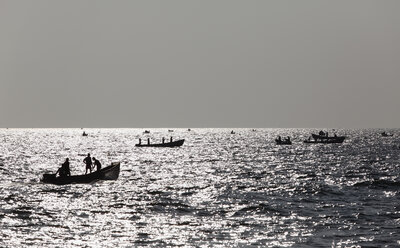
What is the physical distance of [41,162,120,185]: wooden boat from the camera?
1938 inches

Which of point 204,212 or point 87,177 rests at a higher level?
point 87,177

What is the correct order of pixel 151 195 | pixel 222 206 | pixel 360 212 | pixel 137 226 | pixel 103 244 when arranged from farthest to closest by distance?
pixel 151 195
pixel 222 206
pixel 360 212
pixel 137 226
pixel 103 244

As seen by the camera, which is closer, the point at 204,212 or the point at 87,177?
the point at 204,212

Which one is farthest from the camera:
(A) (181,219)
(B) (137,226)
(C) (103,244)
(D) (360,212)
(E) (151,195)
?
(E) (151,195)

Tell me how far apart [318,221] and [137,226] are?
30.7 feet

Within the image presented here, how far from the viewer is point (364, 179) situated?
5575 cm

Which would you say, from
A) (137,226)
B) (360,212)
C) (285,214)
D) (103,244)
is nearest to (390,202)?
(360,212)

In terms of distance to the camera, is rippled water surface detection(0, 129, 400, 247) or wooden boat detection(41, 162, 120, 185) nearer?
rippled water surface detection(0, 129, 400, 247)

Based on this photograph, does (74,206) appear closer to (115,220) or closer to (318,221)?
(115,220)

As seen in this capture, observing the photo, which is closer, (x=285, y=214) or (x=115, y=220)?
(x=115, y=220)

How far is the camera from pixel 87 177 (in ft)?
166

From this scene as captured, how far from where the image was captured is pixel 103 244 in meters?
24.5

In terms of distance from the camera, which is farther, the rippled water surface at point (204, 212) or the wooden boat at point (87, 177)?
the wooden boat at point (87, 177)

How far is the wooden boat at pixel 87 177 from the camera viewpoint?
161ft
